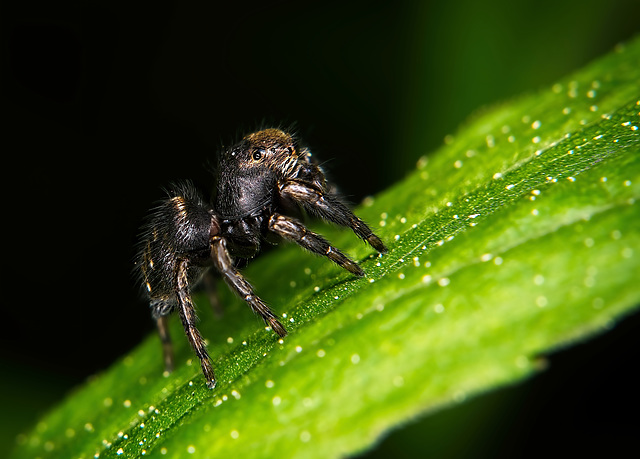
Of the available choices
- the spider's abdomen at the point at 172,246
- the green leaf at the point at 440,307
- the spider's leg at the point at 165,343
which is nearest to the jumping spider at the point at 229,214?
the spider's abdomen at the point at 172,246

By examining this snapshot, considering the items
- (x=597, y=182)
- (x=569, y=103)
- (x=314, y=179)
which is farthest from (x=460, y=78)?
(x=597, y=182)

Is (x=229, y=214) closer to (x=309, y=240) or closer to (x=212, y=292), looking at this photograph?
(x=309, y=240)

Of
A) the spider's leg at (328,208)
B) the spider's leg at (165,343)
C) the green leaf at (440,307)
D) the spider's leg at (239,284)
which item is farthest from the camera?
the spider's leg at (165,343)

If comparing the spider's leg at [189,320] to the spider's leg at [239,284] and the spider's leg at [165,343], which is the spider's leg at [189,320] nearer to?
the spider's leg at [239,284]

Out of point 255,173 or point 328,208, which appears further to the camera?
point 255,173

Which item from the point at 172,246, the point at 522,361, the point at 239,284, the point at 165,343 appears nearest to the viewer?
the point at 522,361

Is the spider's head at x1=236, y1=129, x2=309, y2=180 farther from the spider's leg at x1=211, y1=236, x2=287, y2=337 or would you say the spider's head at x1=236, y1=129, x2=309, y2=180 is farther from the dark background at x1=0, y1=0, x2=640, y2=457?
the dark background at x1=0, y1=0, x2=640, y2=457

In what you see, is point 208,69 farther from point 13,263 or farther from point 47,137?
point 13,263

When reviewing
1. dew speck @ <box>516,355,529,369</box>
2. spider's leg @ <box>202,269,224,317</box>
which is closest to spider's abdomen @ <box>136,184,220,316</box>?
spider's leg @ <box>202,269,224,317</box>

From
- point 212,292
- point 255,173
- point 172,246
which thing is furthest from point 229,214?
point 212,292
